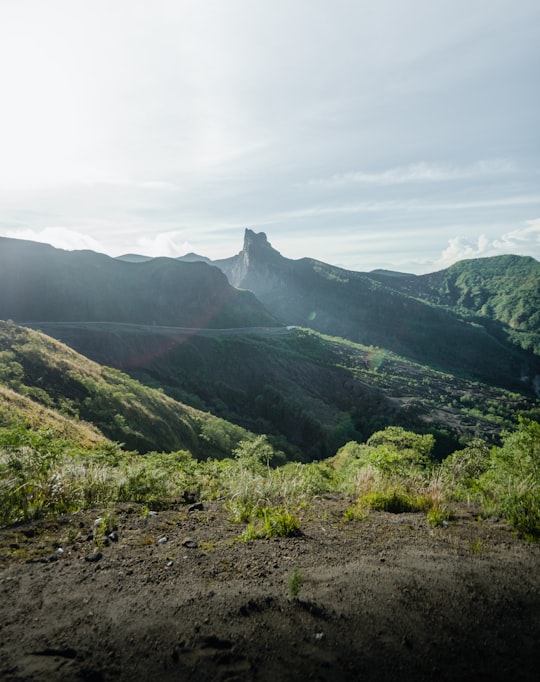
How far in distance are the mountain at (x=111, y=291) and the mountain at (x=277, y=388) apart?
21.1 meters

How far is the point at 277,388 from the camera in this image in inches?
2394

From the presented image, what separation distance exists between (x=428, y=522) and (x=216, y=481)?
4.71m

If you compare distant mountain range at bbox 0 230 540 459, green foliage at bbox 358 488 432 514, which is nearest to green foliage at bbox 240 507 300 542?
green foliage at bbox 358 488 432 514

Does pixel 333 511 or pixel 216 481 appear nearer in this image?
pixel 333 511

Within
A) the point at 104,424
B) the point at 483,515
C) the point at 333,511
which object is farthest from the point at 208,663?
the point at 104,424

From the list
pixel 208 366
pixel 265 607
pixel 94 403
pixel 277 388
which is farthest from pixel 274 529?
pixel 208 366

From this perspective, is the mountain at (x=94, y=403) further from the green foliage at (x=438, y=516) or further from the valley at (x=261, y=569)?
the green foliage at (x=438, y=516)

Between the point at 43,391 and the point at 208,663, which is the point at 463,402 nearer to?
the point at 43,391

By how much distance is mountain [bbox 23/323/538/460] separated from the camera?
5181cm

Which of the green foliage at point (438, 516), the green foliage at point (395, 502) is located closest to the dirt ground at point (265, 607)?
the green foliage at point (438, 516)

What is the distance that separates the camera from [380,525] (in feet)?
18.7

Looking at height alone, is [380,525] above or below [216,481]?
above

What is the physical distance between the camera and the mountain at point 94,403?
21.8 meters

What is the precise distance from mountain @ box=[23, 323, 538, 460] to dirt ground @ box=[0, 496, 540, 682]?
123 feet
